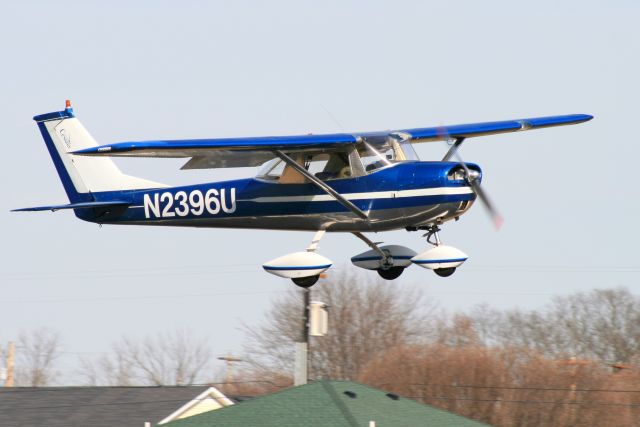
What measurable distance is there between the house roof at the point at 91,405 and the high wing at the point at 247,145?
604 cm

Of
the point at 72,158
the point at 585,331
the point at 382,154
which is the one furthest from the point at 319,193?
the point at 585,331

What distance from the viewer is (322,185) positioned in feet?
Result: 61.6

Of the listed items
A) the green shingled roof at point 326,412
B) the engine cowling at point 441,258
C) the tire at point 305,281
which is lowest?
the green shingled roof at point 326,412

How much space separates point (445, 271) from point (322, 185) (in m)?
2.22

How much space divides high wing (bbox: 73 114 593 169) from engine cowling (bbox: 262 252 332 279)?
63.0 inches

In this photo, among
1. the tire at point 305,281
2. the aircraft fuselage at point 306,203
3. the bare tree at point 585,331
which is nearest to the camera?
the aircraft fuselage at point 306,203

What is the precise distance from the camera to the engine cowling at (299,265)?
18.8m

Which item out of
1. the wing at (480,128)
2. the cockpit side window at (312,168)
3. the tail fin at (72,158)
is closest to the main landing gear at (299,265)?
the cockpit side window at (312,168)

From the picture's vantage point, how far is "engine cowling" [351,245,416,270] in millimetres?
20219

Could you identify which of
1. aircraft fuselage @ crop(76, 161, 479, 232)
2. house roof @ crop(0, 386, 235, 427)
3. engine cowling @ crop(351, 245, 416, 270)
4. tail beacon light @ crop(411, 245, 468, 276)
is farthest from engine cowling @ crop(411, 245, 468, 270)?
house roof @ crop(0, 386, 235, 427)

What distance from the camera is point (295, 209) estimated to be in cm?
1933

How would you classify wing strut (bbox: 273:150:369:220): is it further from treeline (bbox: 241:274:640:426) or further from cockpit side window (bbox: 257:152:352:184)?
treeline (bbox: 241:274:640:426)

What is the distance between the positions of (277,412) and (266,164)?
3882 millimetres

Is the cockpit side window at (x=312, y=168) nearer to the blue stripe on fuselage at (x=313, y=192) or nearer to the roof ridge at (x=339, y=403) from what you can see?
the blue stripe on fuselage at (x=313, y=192)
